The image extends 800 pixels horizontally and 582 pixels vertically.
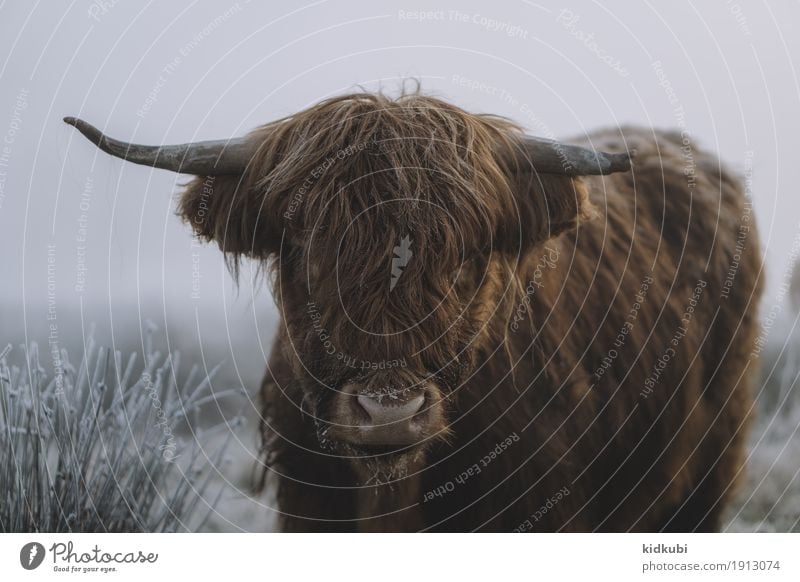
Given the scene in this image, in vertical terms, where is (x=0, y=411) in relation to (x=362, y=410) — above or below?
below

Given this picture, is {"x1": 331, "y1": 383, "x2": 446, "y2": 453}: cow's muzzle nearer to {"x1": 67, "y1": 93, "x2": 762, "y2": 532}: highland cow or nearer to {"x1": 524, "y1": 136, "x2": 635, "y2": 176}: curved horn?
{"x1": 67, "y1": 93, "x2": 762, "y2": 532}: highland cow

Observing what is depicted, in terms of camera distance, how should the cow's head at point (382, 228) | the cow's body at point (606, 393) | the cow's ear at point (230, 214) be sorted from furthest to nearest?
the cow's body at point (606, 393) < the cow's ear at point (230, 214) < the cow's head at point (382, 228)

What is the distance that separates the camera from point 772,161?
11.5 ft

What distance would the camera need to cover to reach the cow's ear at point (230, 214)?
2.72 m

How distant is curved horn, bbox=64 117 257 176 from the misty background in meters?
0.47

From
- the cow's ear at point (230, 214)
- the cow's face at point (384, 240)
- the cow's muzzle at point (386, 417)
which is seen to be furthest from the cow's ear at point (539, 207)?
the cow's ear at point (230, 214)

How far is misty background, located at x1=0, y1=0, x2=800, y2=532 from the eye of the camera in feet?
10.6

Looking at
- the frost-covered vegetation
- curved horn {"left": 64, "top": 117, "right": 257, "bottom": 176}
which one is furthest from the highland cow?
the frost-covered vegetation

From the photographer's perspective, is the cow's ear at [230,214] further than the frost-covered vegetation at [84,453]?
No

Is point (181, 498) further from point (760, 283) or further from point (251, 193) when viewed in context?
point (760, 283)

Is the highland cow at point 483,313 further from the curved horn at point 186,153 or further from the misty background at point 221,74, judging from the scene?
the misty background at point 221,74

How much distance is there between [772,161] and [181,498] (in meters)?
2.54
